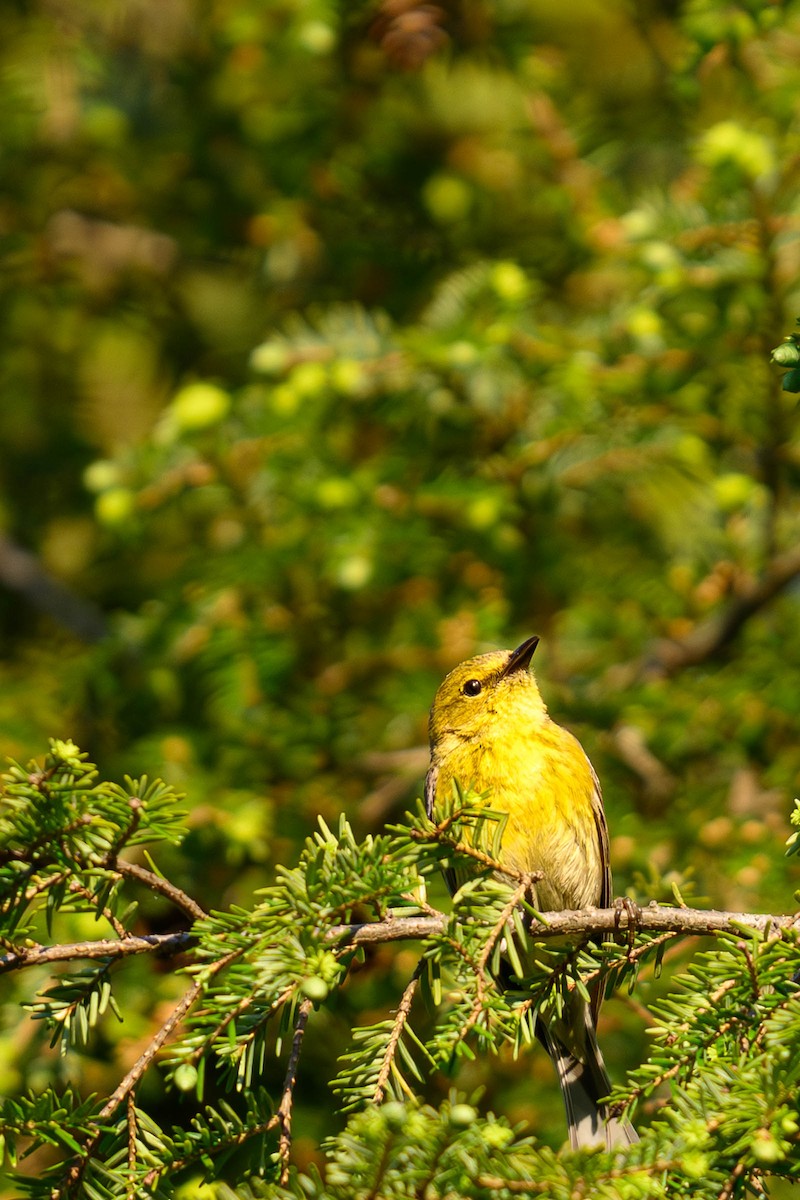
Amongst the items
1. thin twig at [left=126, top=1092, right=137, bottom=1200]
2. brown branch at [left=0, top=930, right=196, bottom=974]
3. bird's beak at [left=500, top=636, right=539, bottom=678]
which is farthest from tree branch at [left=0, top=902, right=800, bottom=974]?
bird's beak at [left=500, top=636, right=539, bottom=678]

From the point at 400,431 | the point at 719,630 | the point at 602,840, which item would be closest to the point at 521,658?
the point at 602,840

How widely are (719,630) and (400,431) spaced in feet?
5.05

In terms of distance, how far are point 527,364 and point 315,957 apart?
9.51 ft

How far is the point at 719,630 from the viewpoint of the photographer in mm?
4898

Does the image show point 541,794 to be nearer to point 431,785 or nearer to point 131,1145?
point 431,785

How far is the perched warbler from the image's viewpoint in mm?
3904

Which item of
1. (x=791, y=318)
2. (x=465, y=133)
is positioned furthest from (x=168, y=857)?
(x=465, y=133)

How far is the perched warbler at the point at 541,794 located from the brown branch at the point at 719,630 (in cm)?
70

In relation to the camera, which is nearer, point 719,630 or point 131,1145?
point 131,1145

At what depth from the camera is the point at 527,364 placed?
14.9ft

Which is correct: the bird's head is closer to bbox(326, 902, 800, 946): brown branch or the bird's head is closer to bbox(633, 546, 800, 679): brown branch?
bbox(633, 546, 800, 679): brown branch

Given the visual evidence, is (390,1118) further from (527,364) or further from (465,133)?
(465,133)

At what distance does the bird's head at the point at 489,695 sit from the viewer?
14.2 ft

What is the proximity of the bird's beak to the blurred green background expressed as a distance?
21 cm
